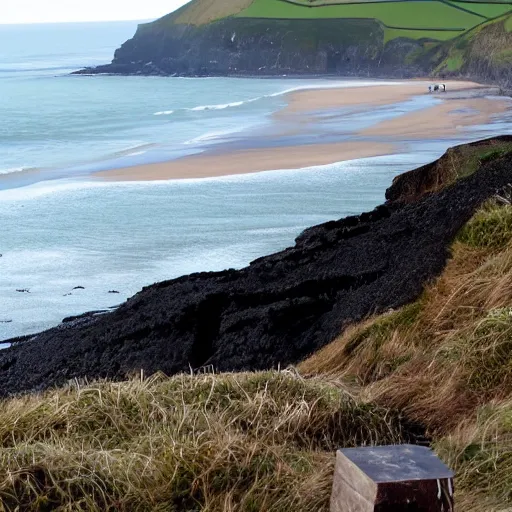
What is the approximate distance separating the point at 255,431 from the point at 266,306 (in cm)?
634

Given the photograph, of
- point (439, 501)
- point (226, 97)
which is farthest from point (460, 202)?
point (226, 97)

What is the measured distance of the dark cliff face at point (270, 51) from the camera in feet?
310

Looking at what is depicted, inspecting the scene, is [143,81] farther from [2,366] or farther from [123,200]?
[2,366]

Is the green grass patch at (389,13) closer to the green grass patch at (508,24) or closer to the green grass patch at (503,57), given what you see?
the green grass patch at (508,24)

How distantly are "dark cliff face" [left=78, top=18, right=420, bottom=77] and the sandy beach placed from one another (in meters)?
30.8

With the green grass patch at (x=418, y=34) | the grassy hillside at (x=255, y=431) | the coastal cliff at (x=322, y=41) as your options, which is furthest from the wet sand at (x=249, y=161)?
the green grass patch at (x=418, y=34)

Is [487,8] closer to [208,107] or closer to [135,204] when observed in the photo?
[208,107]

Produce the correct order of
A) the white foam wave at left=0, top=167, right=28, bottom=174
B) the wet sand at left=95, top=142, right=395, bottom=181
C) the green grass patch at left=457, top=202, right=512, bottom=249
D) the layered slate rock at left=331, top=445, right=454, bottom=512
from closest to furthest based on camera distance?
the layered slate rock at left=331, top=445, right=454, bottom=512, the green grass patch at left=457, top=202, right=512, bottom=249, the wet sand at left=95, top=142, right=395, bottom=181, the white foam wave at left=0, top=167, right=28, bottom=174

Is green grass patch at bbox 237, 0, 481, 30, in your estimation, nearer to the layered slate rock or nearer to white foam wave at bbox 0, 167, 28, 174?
white foam wave at bbox 0, 167, 28, 174

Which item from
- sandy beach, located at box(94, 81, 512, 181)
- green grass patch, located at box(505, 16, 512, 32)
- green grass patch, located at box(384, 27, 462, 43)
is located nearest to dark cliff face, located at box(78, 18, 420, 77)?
green grass patch, located at box(384, 27, 462, 43)

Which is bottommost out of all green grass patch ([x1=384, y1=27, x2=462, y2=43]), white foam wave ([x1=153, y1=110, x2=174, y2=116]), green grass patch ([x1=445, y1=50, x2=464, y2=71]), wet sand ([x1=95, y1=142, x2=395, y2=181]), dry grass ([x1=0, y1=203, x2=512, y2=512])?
wet sand ([x1=95, y1=142, x2=395, y2=181])

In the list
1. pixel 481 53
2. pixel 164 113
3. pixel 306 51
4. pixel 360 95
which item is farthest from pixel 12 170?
pixel 306 51

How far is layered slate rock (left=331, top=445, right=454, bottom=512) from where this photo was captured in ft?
10.3

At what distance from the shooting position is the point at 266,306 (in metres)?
11.2
